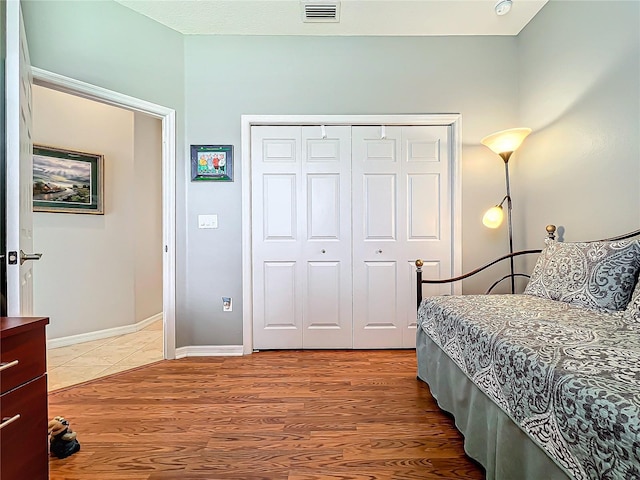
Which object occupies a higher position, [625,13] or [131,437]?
[625,13]

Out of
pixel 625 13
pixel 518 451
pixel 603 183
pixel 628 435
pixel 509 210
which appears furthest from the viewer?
pixel 509 210

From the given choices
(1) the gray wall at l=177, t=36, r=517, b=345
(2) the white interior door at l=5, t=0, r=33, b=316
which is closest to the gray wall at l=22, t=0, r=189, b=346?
(1) the gray wall at l=177, t=36, r=517, b=345

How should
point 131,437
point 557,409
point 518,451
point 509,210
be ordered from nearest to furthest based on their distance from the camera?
point 557,409
point 518,451
point 131,437
point 509,210

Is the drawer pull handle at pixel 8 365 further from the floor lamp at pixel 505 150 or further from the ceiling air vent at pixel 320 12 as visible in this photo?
the floor lamp at pixel 505 150

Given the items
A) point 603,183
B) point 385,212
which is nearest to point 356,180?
point 385,212

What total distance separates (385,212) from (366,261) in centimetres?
45

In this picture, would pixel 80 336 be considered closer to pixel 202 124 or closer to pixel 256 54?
pixel 202 124

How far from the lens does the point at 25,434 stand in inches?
44.5

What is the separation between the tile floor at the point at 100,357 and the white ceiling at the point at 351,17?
8.80 feet

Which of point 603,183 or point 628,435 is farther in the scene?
point 603,183

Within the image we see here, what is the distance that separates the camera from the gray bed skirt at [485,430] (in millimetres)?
1021

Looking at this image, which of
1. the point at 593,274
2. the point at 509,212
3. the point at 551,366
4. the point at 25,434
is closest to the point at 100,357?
the point at 25,434

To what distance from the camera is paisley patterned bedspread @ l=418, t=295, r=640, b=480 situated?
75 centimetres

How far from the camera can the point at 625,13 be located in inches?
73.1
